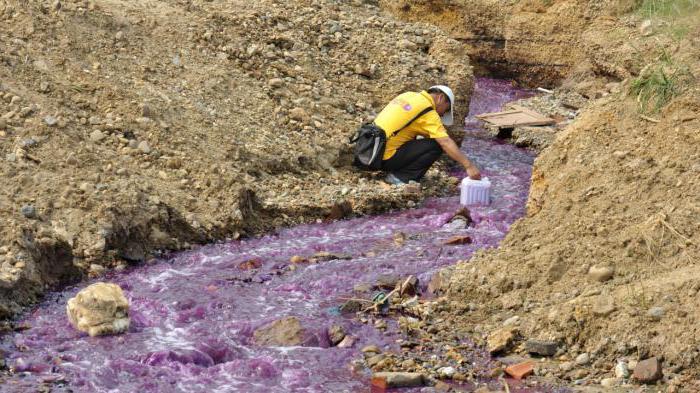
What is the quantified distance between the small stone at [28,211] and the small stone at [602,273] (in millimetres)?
3765

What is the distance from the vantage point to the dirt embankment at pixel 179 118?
781cm

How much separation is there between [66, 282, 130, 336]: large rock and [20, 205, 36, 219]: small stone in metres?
1.18

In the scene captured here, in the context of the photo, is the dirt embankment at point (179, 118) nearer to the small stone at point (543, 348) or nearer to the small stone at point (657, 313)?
the small stone at point (543, 348)

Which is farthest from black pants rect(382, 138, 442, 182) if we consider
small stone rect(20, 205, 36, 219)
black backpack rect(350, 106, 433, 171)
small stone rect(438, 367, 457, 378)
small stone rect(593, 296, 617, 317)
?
small stone rect(438, 367, 457, 378)

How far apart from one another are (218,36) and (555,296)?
5.57 m

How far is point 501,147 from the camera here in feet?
38.3

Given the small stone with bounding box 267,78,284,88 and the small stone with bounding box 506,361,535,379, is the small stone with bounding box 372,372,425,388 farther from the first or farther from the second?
the small stone with bounding box 267,78,284,88

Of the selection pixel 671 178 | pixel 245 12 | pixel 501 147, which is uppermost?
pixel 245 12

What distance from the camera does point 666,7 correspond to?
11523 mm

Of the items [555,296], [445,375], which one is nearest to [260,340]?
[445,375]

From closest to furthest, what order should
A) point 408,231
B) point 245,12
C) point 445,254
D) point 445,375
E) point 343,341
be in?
point 445,375
point 343,341
point 445,254
point 408,231
point 245,12

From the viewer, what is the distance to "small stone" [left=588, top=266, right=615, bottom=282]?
641 cm

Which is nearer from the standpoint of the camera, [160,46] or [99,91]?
[99,91]

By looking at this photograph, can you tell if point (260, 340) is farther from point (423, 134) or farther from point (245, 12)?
point (245, 12)
